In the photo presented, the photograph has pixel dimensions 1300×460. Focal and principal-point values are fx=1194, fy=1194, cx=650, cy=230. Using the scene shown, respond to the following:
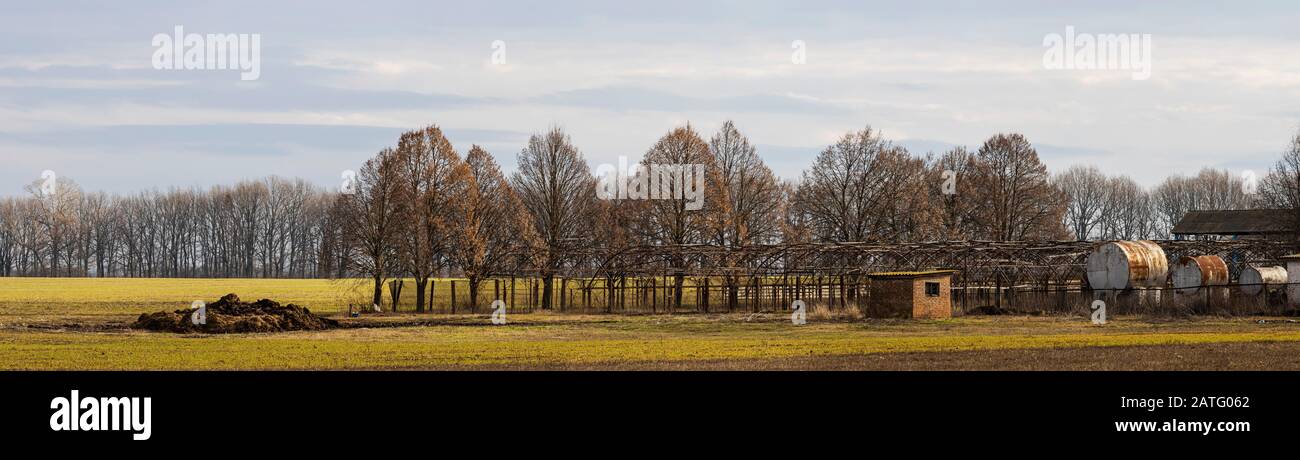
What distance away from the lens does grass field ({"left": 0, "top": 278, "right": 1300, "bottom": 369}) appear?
2764 centimetres

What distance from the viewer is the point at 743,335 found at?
133ft

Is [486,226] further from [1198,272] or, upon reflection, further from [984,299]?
[1198,272]

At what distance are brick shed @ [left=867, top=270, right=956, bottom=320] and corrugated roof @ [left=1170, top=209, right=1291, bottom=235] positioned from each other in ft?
165

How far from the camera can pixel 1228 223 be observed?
9925 cm

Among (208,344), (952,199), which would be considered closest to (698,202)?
(952,199)

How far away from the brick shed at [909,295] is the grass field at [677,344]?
169 centimetres

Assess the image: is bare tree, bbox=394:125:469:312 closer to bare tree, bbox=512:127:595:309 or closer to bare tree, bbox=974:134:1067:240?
bare tree, bbox=512:127:595:309

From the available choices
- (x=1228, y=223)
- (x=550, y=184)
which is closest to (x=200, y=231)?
(x=550, y=184)

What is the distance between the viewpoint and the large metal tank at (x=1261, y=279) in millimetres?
52094

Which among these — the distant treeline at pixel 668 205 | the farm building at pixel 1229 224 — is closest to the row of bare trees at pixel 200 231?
the distant treeline at pixel 668 205

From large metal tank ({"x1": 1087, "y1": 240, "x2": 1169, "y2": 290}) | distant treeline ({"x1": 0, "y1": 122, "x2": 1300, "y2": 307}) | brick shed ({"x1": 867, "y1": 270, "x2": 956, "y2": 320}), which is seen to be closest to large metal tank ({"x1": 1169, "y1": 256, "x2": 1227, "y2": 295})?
large metal tank ({"x1": 1087, "y1": 240, "x2": 1169, "y2": 290})
